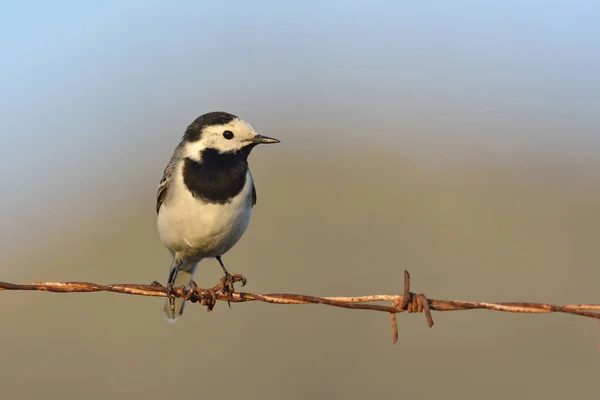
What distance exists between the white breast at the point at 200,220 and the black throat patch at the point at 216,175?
0.05m

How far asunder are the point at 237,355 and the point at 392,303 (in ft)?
25.4

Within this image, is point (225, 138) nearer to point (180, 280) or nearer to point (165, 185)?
point (165, 185)

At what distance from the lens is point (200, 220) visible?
680 cm

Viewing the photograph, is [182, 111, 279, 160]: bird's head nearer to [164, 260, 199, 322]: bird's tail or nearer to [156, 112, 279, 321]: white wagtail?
[156, 112, 279, 321]: white wagtail

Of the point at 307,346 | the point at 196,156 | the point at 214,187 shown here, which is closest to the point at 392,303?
the point at 214,187

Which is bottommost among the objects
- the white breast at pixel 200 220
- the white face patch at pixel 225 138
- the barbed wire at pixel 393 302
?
the barbed wire at pixel 393 302

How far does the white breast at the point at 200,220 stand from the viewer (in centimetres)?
680

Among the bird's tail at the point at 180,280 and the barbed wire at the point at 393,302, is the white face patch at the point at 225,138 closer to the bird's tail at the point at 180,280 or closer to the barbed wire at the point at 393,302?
the bird's tail at the point at 180,280

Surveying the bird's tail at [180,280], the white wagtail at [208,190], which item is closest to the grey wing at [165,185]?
the white wagtail at [208,190]

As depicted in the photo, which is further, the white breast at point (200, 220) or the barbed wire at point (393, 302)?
the white breast at point (200, 220)

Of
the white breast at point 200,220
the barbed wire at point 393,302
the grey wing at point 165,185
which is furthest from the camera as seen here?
the grey wing at point 165,185

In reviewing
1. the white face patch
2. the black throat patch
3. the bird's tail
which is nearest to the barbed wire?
the black throat patch

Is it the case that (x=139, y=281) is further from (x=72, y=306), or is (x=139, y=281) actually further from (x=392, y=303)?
(x=392, y=303)

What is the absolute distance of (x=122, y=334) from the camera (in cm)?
1343
